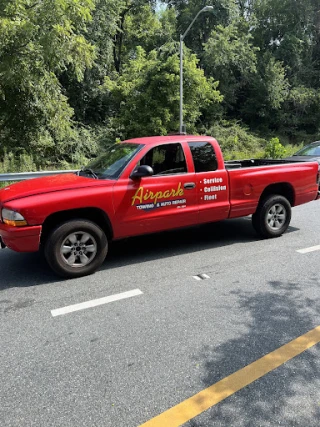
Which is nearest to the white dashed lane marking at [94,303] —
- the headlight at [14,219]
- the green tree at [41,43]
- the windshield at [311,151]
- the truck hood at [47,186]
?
the headlight at [14,219]

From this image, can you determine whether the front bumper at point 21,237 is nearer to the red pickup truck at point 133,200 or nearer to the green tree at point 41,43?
the red pickup truck at point 133,200

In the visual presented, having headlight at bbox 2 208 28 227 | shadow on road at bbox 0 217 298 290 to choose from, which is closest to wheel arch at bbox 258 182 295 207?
shadow on road at bbox 0 217 298 290

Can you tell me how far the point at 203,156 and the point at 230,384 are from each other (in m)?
3.56

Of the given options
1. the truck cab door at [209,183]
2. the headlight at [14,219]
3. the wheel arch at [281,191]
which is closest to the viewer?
A: the headlight at [14,219]

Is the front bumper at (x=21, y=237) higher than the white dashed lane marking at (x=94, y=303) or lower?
higher

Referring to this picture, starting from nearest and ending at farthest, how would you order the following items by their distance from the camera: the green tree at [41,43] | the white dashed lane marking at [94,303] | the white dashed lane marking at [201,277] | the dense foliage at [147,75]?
1. the white dashed lane marking at [94,303]
2. the white dashed lane marking at [201,277]
3. the green tree at [41,43]
4. the dense foliage at [147,75]

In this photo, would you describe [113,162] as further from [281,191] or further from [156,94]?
[156,94]

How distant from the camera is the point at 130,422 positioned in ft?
7.32

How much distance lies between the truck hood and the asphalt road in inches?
41.9

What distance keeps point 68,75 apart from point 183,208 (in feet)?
69.5

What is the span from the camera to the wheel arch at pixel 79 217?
448 centimetres

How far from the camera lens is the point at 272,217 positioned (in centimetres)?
607

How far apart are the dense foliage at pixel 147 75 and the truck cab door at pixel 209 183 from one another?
6.75 m

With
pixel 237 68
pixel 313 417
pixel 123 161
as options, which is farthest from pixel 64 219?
pixel 237 68
